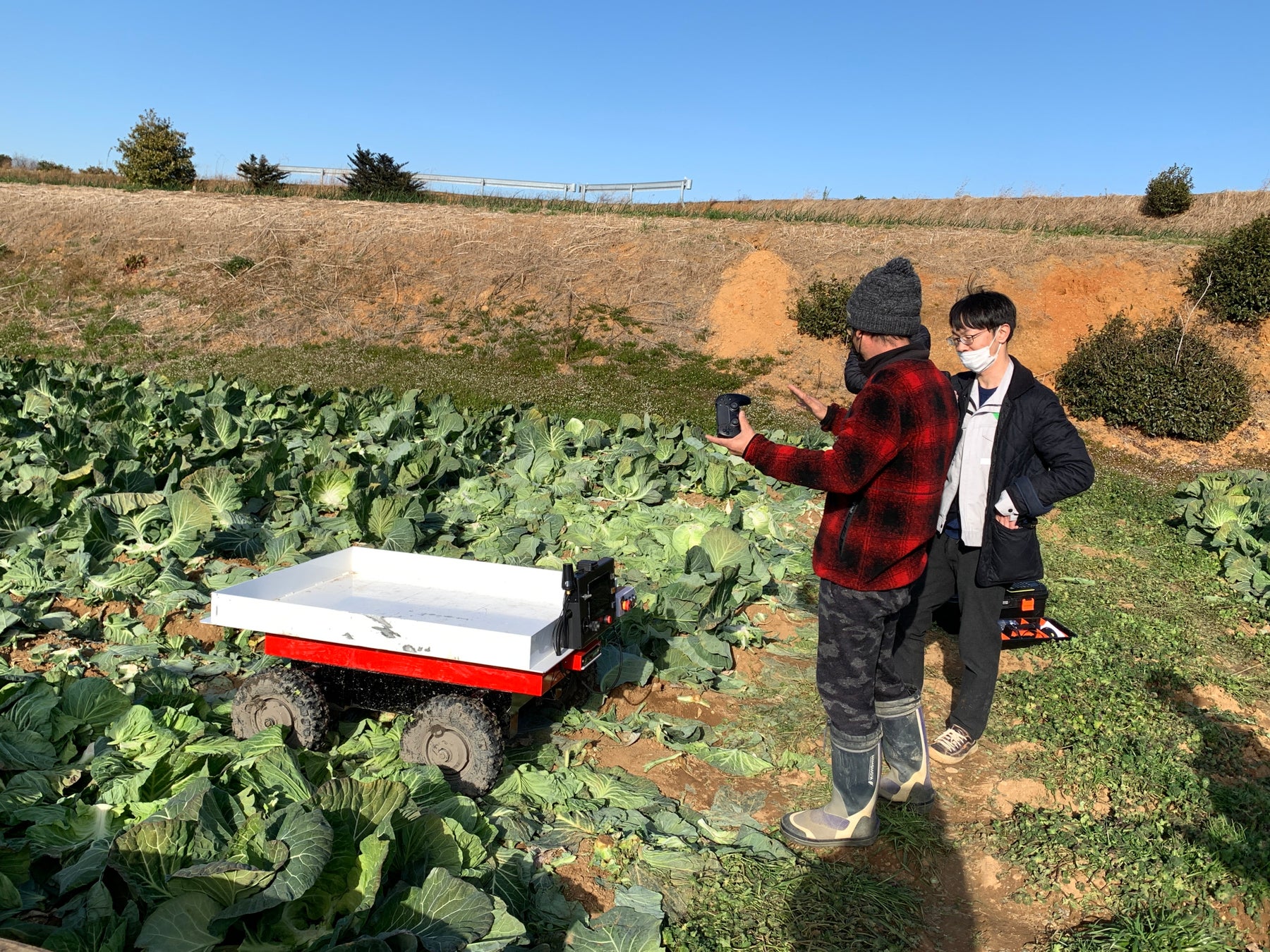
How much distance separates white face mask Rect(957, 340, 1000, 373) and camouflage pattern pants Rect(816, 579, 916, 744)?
3.85 feet

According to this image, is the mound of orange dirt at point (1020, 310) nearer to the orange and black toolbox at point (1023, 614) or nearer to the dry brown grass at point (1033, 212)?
the dry brown grass at point (1033, 212)

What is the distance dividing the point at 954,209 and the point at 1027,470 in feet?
82.4

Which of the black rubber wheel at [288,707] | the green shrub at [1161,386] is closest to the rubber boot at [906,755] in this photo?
the black rubber wheel at [288,707]

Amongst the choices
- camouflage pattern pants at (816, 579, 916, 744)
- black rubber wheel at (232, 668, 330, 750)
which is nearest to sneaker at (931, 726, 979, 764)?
camouflage pattern pants at (816, 579, 916, 744)

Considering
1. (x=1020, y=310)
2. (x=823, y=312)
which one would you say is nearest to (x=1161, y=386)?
(x=1020, y=310)

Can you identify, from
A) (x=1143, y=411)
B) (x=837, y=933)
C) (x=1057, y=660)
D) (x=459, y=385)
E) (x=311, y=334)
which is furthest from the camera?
(x=311, y=334)

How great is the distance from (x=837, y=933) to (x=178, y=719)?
9.15 ft

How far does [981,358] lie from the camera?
386cm

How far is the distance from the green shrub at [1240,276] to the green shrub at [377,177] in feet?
76.0

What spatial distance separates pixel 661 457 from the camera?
327 inches

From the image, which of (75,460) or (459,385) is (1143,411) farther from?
(75,460)

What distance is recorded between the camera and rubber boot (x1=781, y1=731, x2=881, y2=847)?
346 centimetres

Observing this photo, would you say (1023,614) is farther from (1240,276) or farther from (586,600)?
(1240,276)

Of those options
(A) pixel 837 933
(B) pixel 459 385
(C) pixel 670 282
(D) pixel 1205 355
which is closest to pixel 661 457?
(A) pixel 837 933
